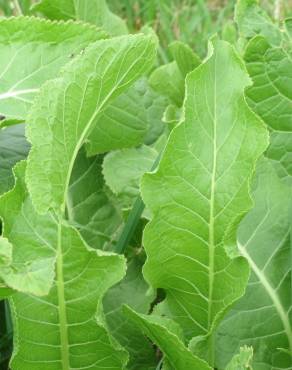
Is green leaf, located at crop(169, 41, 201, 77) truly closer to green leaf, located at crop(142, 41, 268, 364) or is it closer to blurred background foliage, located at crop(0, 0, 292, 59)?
green leaf, located at crop(142, 41, 268, 364)

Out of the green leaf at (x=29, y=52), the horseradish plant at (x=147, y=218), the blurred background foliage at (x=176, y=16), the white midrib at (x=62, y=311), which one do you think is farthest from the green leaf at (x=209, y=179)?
the blurred background foliage at (x=176, y=16)

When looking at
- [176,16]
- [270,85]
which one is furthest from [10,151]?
[176,16]

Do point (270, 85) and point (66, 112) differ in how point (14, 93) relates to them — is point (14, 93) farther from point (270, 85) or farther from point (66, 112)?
point (270, 85)

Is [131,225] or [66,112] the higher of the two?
[66,112]

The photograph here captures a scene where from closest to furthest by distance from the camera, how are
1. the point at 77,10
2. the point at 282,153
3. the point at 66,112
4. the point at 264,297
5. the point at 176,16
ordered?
the point at 66,112 < the point at 264,297 < the point at 282,153 < the point at 77,10 < the point at 176,16

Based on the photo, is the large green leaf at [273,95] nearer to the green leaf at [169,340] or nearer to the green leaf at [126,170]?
the green leaf at [126,170]

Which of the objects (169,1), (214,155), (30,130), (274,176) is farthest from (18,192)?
(169,1)

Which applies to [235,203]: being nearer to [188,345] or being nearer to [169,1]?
[188,345]
